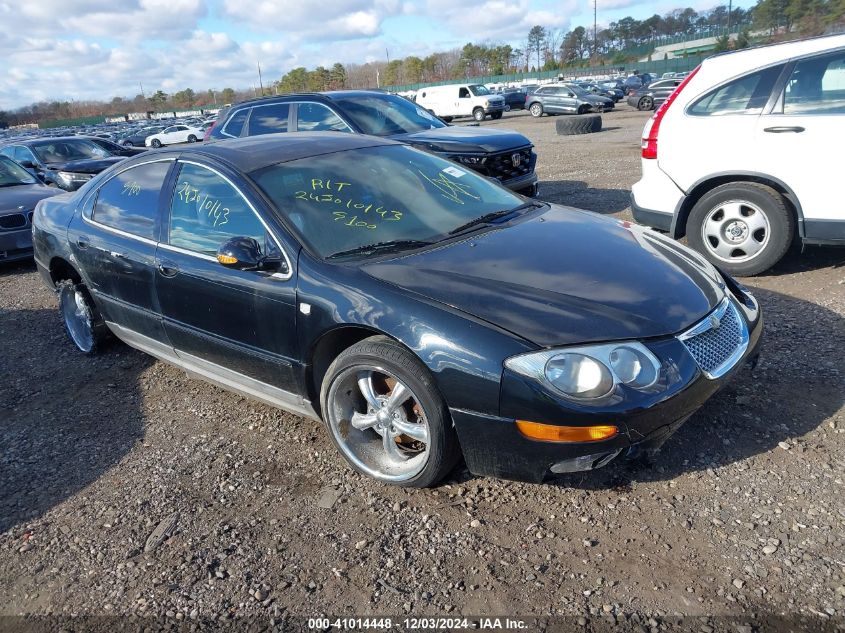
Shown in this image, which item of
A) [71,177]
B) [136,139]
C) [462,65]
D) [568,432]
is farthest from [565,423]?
[462,65]

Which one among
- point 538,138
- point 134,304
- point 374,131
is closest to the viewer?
point 134,304

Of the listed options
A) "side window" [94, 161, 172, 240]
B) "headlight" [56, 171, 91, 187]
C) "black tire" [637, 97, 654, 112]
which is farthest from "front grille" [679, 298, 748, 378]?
"black tire" [637, 97, 654, 112]

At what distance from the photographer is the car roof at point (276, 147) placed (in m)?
3.47

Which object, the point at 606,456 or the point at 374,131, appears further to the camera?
the point at 374,131

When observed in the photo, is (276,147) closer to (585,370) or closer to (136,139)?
(585,370)

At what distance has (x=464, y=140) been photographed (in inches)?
295

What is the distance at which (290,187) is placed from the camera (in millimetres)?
3322

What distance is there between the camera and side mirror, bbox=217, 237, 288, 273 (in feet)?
9.77

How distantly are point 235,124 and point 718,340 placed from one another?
24.5ft

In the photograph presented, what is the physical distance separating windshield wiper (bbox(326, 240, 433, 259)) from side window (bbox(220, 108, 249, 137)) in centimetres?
614

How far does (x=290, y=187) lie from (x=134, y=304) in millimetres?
1418

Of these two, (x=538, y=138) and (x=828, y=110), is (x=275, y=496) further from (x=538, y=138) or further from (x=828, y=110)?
(x=538, y=138)

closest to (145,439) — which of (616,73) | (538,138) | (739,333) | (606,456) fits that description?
(606,456)

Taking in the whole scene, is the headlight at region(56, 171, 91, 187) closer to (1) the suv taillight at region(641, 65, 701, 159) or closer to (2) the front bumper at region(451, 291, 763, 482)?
(1) the suv taillight at region(641, 65, 701, 159)
